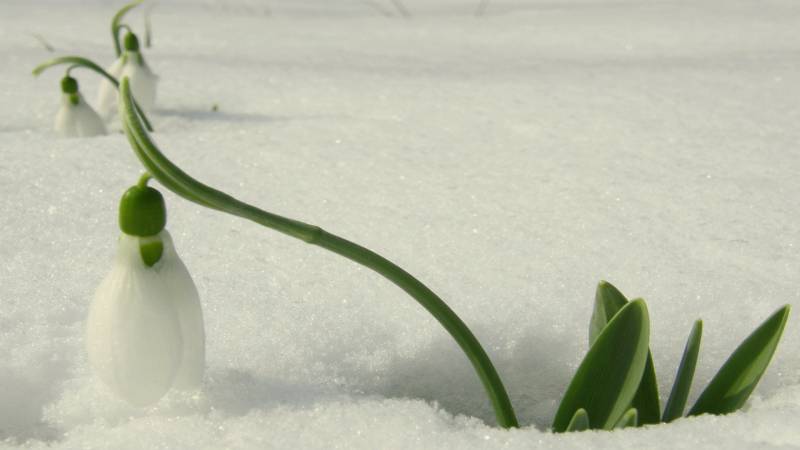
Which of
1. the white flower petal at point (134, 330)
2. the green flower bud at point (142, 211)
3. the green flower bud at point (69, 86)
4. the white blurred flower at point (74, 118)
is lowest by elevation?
the white blurred flower at point (74, 118)

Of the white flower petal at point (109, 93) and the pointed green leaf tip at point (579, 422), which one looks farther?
the white flower petal at point (109, 93)

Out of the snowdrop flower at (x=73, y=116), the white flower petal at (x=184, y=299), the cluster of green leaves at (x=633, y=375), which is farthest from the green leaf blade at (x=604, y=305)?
the snowdrop flower at (x=73, y=116)

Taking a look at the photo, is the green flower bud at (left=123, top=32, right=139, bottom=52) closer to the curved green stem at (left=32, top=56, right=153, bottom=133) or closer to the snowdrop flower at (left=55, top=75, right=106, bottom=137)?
Result: the curved green stem at (left=32, top=56, right=153, bottom=133)

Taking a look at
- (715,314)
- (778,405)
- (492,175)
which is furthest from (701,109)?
(778,405)

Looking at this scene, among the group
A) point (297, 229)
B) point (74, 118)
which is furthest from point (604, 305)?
point (74, 118)

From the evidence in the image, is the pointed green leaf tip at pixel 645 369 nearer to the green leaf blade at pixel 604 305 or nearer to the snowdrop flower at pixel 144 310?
the green leaf blade at pixel 604 305

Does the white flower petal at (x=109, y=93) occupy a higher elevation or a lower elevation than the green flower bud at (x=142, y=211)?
lower

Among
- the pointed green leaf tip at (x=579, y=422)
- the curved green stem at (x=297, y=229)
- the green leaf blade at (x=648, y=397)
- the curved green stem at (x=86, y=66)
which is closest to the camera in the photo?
the curved green stem at (x=297, y=229)
